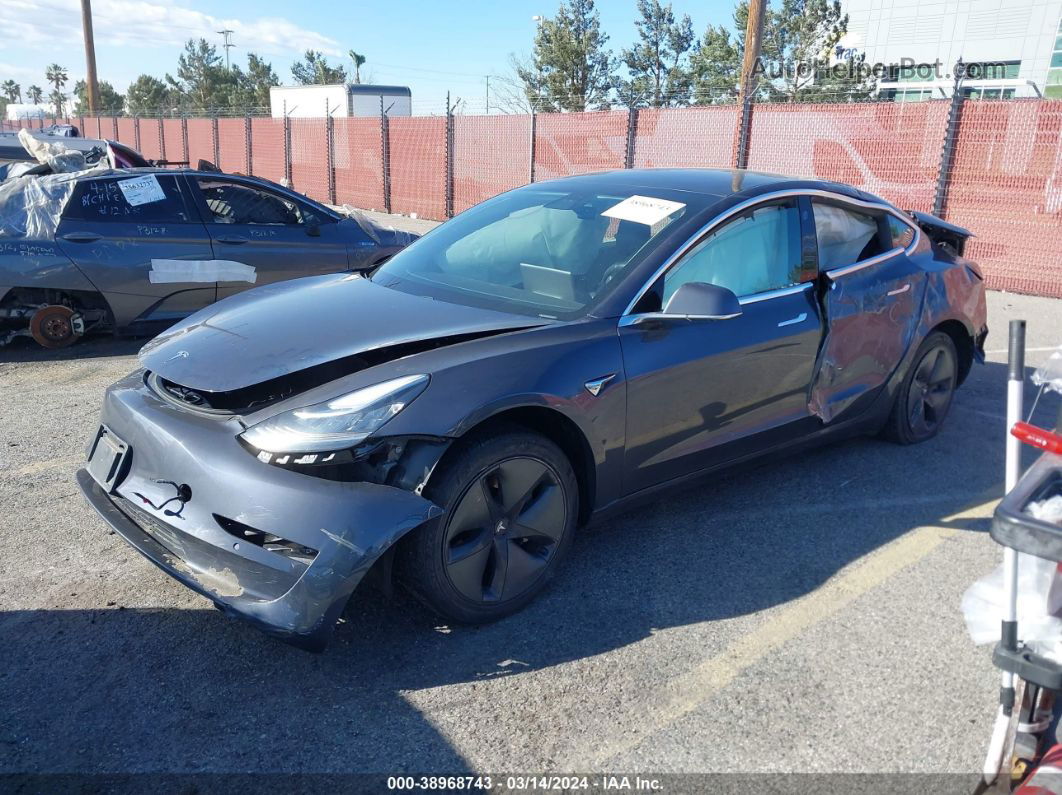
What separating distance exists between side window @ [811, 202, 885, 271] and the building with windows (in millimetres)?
36808

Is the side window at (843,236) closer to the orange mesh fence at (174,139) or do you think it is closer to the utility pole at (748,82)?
the utility pole at (748,82)

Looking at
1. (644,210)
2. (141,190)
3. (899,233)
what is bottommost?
(141,190)

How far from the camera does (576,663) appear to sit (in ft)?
9.78

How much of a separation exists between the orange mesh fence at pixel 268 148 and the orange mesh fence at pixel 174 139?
19.7ft

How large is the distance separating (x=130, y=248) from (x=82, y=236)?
1.15 ft

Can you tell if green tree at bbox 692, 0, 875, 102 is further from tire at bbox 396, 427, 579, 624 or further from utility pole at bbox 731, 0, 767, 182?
tire at bbox 396, 427, 579, 624

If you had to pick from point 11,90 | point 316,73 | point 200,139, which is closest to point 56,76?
point 11,90

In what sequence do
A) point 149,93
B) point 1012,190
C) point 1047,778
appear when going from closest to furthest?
1. point 1047,778
2. point 1012,190
3. point 149,93

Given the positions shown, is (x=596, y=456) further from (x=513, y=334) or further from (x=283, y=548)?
(x=283, y=548)

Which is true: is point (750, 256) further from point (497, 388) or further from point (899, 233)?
point (497, 388)

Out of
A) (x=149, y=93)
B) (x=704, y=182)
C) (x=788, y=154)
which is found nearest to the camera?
(x=704, y=182)

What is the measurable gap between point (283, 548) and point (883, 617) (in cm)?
228

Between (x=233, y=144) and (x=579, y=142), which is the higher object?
(x=579, y=142)

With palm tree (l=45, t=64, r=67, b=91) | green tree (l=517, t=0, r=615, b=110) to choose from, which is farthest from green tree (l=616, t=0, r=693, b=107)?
palm tree (l=45, t=64, r=67, b=91)
